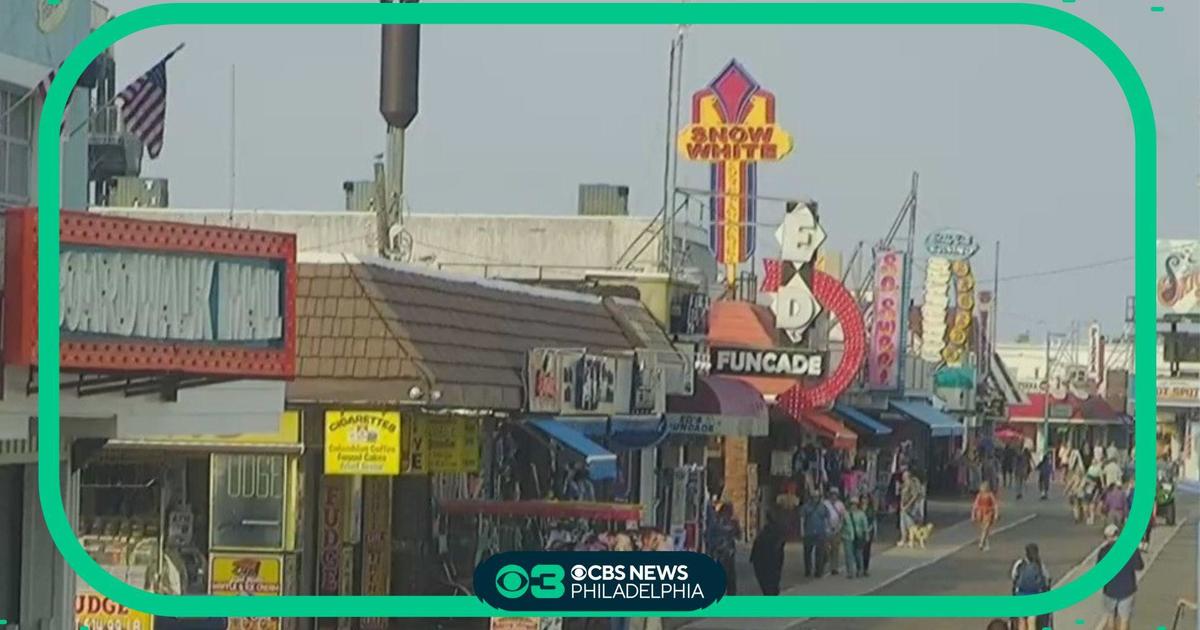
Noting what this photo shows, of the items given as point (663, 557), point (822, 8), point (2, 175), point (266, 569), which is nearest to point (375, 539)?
point (266, 569)

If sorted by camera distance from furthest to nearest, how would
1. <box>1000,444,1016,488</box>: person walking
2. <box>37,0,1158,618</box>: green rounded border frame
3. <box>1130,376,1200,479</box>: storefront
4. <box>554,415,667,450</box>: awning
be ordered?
<box>1000,444,1016,488</box>: person walking < <box>554,415,667,450</box>: awning < <box>1130,376,1200,479</box>: storefront < <box>37,0,1158,618</box>: green rounded border frame

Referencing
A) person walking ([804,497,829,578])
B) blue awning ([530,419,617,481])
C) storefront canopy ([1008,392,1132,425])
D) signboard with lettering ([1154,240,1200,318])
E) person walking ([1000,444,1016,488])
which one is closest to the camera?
signboard with lettering ([1154,240,1200,318])

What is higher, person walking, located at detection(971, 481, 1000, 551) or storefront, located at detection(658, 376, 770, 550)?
storefront, located at detection(658, 376, 770, 550)

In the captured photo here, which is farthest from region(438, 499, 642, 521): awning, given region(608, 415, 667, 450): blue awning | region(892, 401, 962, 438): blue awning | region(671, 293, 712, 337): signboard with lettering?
region(892, 401, 962, 438): blue awning

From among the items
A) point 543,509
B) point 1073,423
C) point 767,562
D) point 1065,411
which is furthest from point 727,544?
point 1065,411

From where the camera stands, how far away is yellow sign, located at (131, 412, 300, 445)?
3385mm

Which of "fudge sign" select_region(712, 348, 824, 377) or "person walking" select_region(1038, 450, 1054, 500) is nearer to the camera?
"fudge sign" select_region(712, 348, 824, 377)

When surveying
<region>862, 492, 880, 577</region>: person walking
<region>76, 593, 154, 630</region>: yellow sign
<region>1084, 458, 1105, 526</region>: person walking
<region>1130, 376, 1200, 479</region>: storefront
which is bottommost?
<region>76, 593, 154, 630</region>: yellow sign

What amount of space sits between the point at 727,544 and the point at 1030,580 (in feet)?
1.38

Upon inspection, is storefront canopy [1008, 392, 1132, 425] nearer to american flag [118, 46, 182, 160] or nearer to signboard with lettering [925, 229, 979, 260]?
signboard with lettering [925, 229, 979, 260]

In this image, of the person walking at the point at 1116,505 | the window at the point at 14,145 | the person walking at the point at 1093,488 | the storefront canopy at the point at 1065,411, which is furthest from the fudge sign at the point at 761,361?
the window at the point at 14,145

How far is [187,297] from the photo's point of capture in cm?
281

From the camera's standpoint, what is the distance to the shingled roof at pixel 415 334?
2.99 m

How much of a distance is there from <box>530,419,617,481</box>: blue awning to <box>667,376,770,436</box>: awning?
0.78 feet
